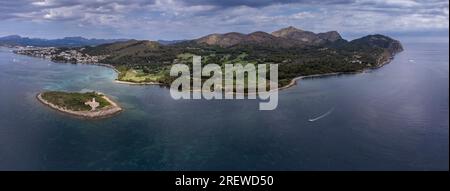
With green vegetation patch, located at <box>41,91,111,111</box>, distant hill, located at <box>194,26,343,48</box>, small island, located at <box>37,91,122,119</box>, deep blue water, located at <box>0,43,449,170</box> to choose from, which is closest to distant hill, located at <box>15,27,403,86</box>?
distant hill, located at <box>194,26,343,48</box>

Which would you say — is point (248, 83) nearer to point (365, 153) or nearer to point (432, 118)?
point (432, 118)

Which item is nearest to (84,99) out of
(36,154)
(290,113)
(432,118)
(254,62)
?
(36,154)

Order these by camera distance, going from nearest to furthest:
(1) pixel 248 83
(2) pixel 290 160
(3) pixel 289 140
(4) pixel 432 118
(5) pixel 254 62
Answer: (2) pixel 290 160 < (3) pixel 289 140 < (4) pixel 432 118 < (1) pixel 248 83 < (5) pixel 254 62

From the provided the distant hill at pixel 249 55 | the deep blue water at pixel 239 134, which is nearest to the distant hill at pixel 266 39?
the distant hill at pixel 249 55

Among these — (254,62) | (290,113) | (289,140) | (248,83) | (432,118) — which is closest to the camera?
(289,140)

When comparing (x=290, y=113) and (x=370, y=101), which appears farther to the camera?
(x=370, y=101)

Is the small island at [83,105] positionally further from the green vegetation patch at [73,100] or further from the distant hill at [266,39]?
the distant hill at [266,39]

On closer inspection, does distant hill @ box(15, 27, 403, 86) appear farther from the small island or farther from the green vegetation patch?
the small island

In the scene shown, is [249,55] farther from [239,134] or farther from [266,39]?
[266,39]
